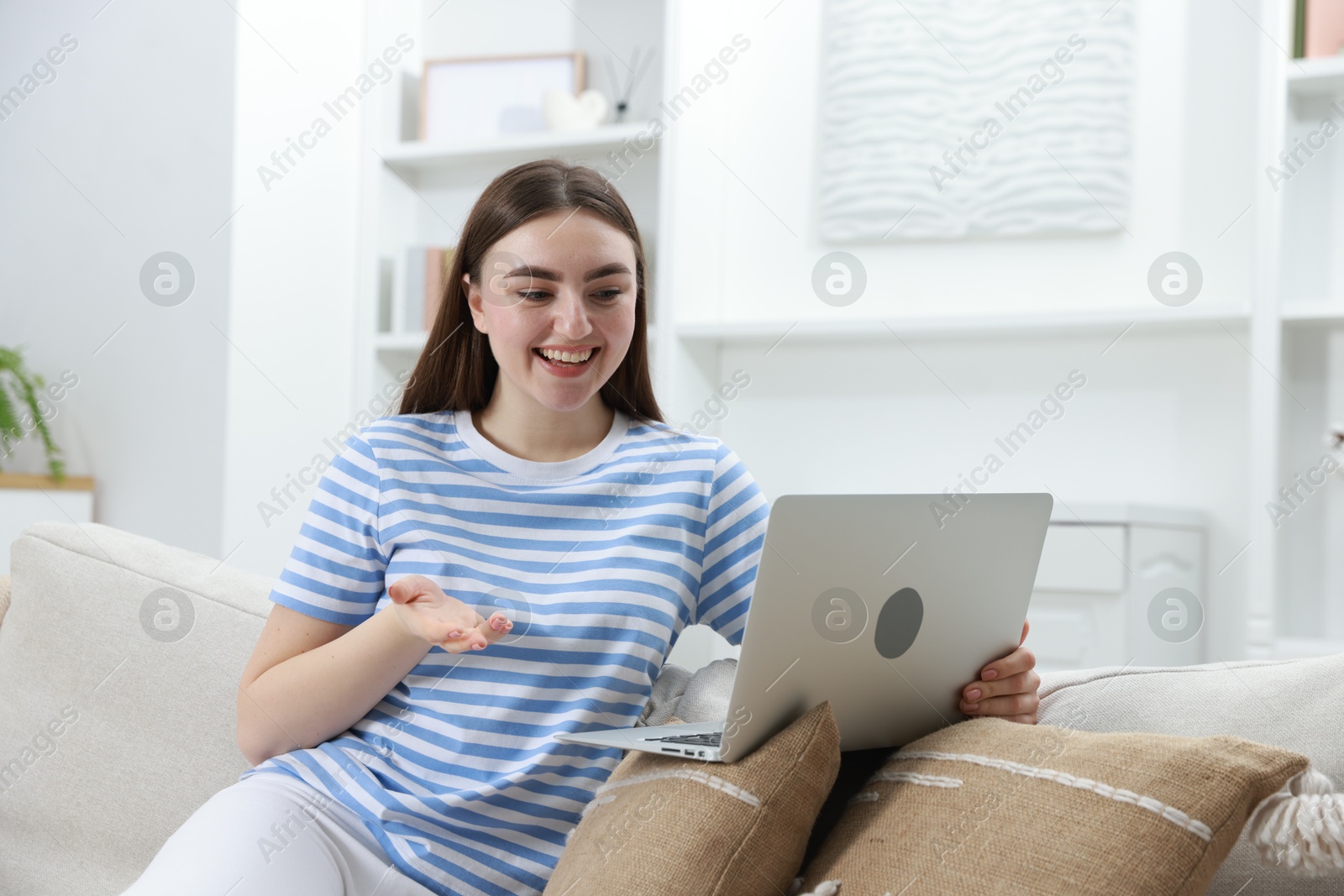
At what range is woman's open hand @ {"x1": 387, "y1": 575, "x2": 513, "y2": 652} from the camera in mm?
979

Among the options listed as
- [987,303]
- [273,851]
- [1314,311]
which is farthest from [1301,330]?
[273,851]

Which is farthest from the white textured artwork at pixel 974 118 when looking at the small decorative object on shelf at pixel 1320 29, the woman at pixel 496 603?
the woman at pixel 496 603

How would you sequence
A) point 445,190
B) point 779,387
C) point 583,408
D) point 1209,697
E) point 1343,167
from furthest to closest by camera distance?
point 445,190
point 779,387
point 1343,167
point 583,408
point 1209,697

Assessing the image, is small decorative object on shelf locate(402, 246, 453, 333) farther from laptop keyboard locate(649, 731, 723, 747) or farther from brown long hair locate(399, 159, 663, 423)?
laptop keyboard locate(649, 731, 723, 747)

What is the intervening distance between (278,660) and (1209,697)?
3.03 feet

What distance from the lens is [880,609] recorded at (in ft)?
3.11

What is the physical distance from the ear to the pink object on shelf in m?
2.03

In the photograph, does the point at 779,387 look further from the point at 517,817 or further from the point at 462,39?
the point at 517,817

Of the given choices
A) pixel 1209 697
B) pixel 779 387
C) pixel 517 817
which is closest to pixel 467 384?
pixel 517 817

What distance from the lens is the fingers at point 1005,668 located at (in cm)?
107

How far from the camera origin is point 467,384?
1.40m

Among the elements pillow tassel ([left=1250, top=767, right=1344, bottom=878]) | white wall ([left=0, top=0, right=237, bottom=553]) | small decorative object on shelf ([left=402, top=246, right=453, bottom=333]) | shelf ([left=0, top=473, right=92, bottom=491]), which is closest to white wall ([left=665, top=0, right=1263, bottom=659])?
small decorative object on shelf ([left=402, top=246, right=453, bottom=333])

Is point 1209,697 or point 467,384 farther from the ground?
point 467,384

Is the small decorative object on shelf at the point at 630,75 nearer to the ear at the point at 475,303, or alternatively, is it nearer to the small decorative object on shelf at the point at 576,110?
the small decorative object on shelf at the point at 576,110
